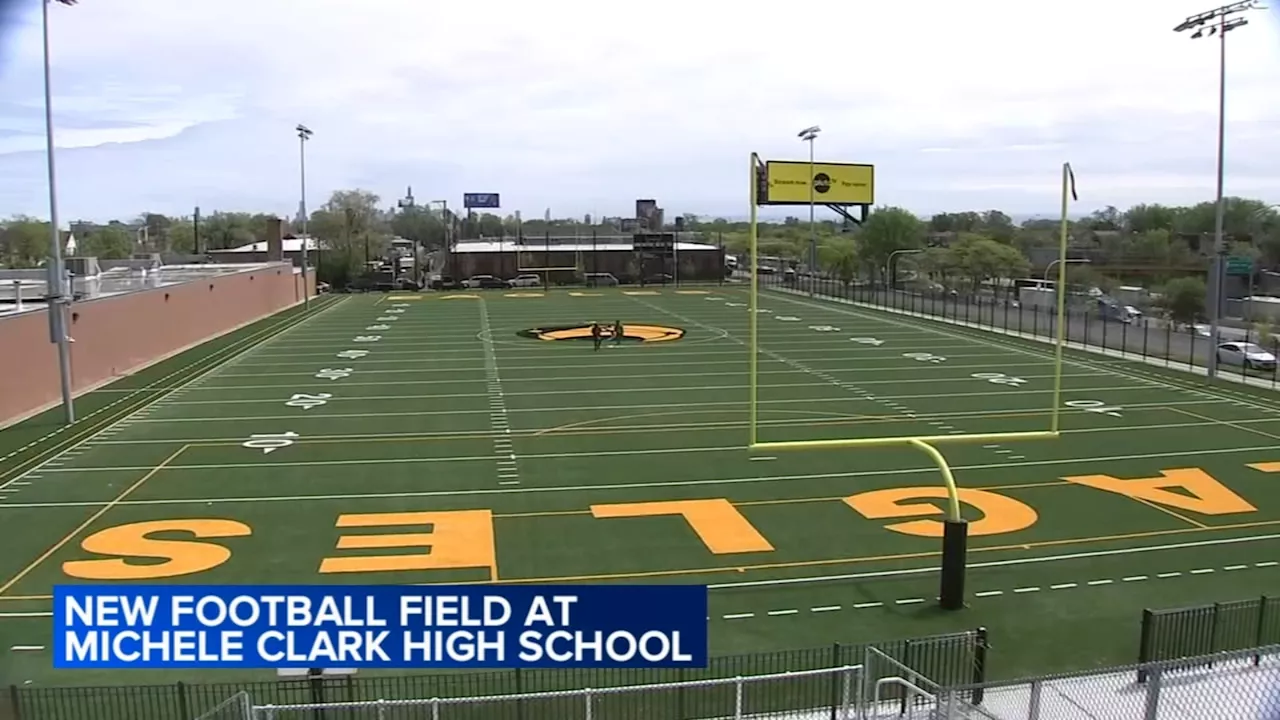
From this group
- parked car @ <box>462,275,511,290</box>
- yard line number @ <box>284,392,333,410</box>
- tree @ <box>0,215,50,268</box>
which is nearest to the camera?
yard line number @ <box>284,392,333,410</box>

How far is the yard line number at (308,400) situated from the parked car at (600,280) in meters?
46.8

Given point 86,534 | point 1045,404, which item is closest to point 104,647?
point 86,534

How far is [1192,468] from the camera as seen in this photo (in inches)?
714

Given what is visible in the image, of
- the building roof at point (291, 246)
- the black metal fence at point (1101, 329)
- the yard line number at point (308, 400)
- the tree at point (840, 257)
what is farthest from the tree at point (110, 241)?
the yard line number at point (308, 400)

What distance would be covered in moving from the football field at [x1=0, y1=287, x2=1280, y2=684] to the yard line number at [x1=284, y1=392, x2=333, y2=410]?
5.9 inches

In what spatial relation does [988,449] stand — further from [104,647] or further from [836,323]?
[836,323]

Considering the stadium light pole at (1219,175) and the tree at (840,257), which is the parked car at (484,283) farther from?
the stadium light pole at (1219,175)

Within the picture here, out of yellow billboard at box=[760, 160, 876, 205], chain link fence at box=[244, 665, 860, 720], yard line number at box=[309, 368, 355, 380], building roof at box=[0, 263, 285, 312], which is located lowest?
chain link fence at box=[244, 665, 860, 720]

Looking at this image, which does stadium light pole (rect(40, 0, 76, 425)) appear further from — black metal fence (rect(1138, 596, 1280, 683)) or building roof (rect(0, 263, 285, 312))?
black metal fence (rect(1138, 596, 1280, 683))

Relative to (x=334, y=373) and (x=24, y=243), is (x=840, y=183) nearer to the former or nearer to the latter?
(x=334, y=373)

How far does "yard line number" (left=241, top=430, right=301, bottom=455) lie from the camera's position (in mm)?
19594

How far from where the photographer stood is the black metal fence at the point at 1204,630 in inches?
393

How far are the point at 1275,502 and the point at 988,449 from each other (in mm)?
4663

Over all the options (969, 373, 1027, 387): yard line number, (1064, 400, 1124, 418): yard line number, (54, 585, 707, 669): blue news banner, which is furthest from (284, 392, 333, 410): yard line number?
(1064, 400, 1124, 418): yard line number
